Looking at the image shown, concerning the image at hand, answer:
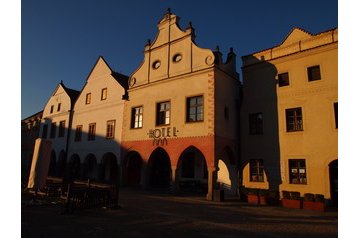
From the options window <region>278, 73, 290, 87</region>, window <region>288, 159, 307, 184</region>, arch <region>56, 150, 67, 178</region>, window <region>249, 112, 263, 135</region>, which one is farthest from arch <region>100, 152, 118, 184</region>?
window <region>278, 73, 290, 87</region>

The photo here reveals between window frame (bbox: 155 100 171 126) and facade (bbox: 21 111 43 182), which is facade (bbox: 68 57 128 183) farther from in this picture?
facade (bbox: 21 111 43 182)

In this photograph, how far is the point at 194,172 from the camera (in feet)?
69.5

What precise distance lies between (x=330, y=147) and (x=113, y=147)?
16003 millimetres

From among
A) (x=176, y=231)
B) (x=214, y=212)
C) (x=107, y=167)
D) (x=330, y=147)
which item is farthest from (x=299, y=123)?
(x=107, y=167)

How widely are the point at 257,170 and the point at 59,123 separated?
22.7m

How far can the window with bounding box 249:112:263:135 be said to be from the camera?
1873 cm

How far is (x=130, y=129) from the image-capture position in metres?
22.1

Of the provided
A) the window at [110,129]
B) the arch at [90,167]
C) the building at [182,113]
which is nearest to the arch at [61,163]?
the arch at [90,167]

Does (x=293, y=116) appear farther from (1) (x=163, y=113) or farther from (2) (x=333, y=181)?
(1) (x=163, y=113)

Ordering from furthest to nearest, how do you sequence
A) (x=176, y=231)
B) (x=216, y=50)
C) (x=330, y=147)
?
1. (x=216, y=50)
2. (x=330, y=147)
3. (x=176, y=231)

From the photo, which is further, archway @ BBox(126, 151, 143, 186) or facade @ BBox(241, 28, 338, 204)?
archway @ BBox(126, 151, 143, 186)

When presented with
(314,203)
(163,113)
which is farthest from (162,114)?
(314,203)

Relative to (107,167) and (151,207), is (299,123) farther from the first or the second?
(107,167)

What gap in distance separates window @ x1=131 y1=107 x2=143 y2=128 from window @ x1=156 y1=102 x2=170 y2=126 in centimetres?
190
